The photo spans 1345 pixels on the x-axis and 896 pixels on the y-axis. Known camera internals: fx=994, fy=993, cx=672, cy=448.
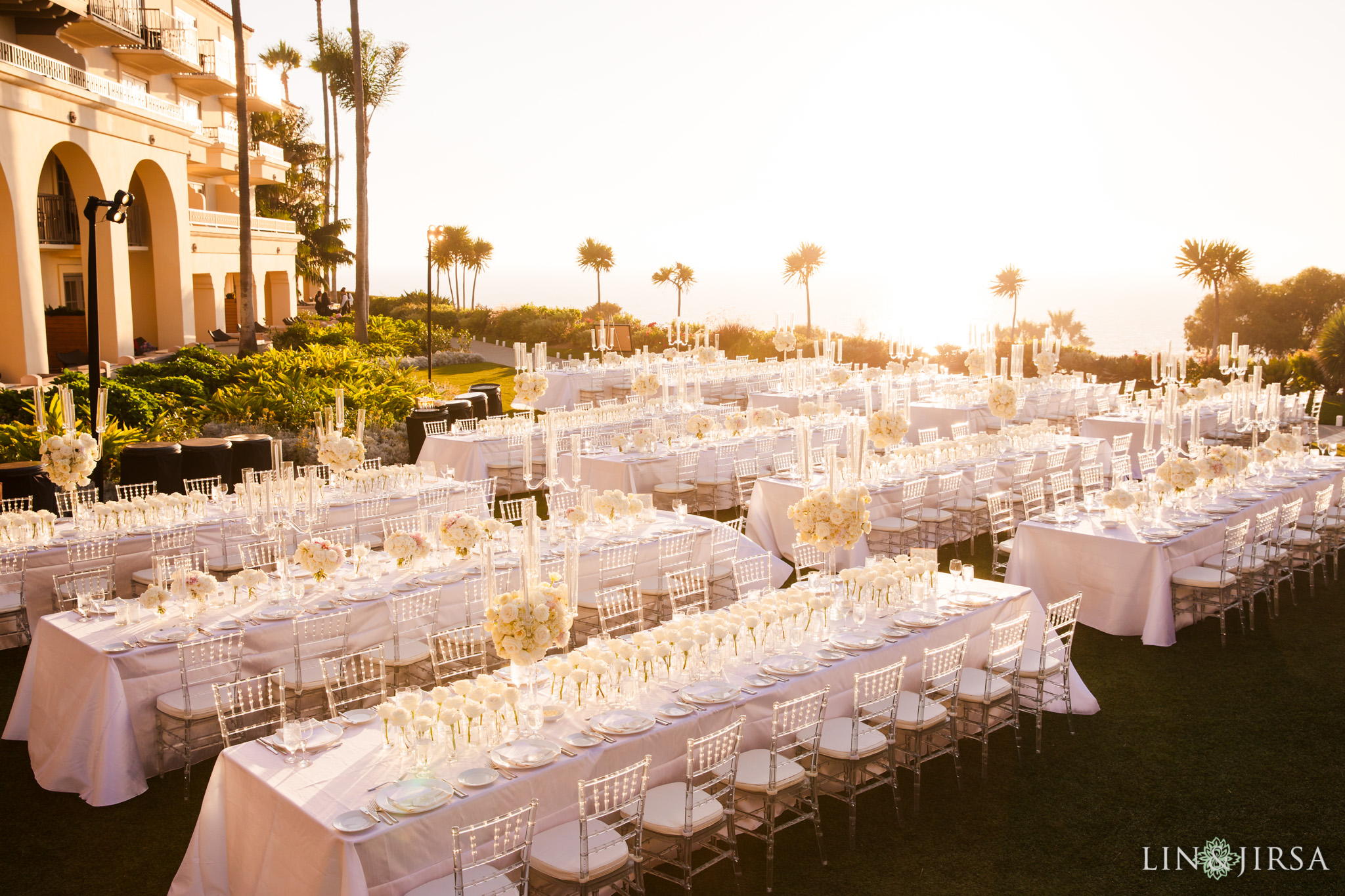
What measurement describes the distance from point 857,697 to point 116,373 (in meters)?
19.0

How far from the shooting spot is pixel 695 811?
498 centimetres

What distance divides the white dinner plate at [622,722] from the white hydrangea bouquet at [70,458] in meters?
6.76

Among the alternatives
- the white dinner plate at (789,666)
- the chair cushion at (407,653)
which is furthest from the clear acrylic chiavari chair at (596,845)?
the chair cushion at (407,653)

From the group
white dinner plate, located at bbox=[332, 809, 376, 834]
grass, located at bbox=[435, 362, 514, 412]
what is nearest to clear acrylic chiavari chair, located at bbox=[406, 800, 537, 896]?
white dinner plate, located at bbox=[332, 809, 376, 834]

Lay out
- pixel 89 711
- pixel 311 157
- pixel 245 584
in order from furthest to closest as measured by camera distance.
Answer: pixel 311 157, pixel 245 584, pixel 89 711

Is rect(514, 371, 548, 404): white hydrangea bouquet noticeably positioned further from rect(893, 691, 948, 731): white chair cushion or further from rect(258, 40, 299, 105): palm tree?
rect(258, 40, 299, 105): palm tree

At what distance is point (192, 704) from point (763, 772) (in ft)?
12.3

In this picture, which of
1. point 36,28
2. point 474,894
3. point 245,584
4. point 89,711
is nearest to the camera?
point 474,894

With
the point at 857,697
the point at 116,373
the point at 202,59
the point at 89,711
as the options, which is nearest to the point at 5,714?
the point at 89,711

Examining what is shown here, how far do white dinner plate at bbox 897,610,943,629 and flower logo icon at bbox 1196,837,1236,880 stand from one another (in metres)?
1.97

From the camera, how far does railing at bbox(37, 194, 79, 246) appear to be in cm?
2641

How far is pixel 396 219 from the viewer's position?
75.3 m

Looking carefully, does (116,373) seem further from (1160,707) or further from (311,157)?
(311,157)

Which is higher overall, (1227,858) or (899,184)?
(899,184)
